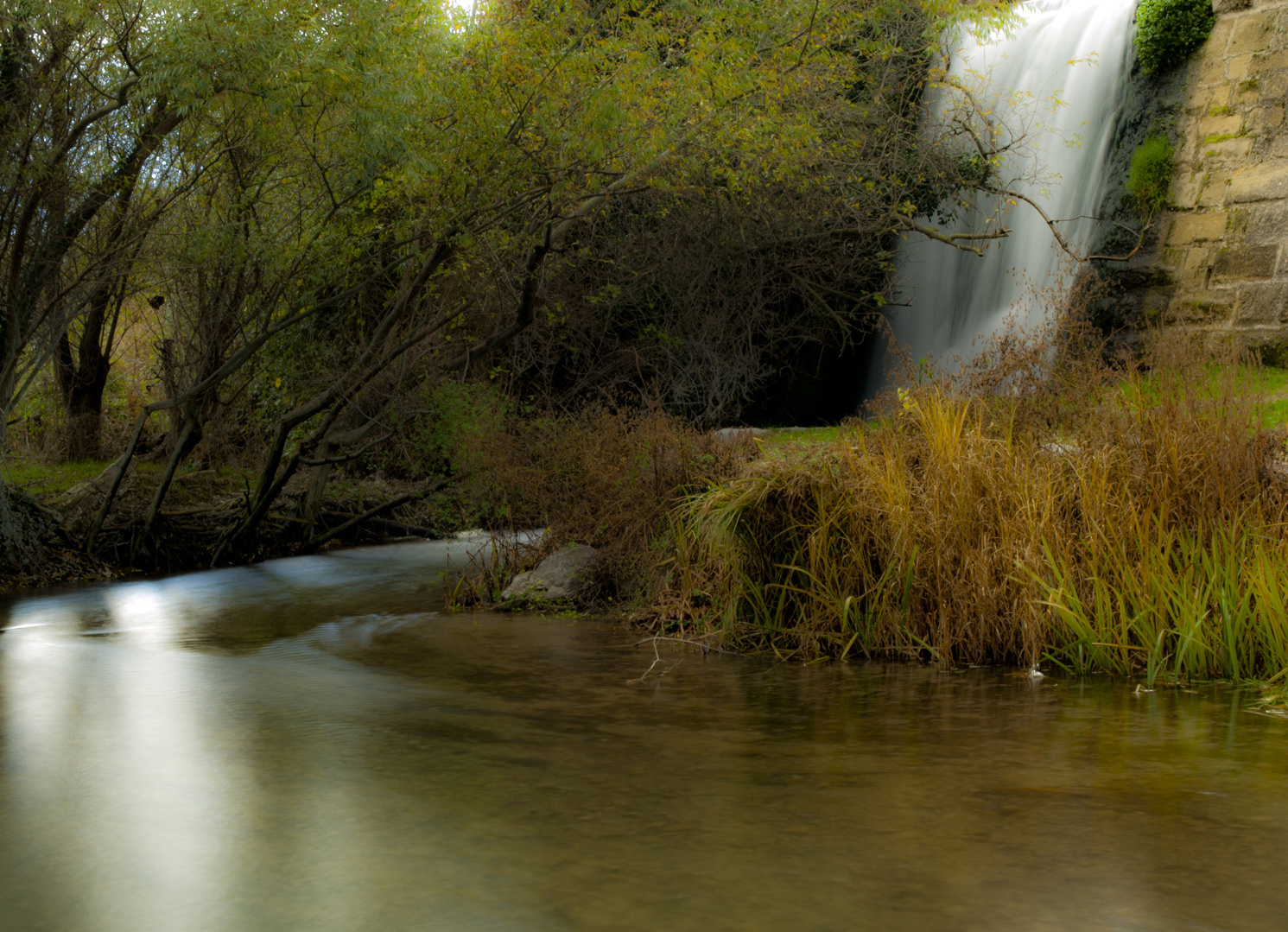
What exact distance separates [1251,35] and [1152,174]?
189 centimetres

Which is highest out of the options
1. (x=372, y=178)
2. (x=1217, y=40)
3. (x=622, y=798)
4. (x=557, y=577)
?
(x=1217, y=40)

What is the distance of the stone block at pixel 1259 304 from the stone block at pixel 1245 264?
0.13 metres

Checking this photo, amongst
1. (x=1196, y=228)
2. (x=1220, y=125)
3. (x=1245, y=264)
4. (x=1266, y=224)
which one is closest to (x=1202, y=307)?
(x=1245, y=264)

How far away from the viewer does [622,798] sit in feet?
13.9

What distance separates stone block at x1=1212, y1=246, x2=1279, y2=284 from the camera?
1359cm

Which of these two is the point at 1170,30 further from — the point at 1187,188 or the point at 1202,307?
the point at 1202,307

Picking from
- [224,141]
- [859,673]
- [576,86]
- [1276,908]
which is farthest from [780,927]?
[224,141]

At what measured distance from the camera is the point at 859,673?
643 cm

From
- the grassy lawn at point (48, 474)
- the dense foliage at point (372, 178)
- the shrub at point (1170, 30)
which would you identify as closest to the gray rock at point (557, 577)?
the dense foliage at point (372, 178)

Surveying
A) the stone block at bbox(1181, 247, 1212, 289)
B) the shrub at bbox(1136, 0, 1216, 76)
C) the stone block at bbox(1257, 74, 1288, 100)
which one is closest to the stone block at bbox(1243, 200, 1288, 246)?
the stone block at bbox(1181, 247, 1212, 289)

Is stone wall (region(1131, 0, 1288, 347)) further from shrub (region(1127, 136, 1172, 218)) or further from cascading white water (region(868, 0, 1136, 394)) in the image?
cascading white water (region(868, 0, 1136, 394))

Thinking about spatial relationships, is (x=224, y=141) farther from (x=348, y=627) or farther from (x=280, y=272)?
(x=348, y=627)

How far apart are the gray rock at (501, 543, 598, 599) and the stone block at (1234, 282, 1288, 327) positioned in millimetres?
9231

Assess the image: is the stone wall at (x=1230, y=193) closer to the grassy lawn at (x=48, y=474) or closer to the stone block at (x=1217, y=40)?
the stone block at (x=1217, y=40)
